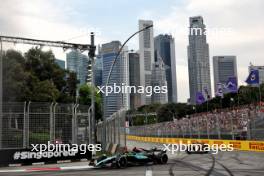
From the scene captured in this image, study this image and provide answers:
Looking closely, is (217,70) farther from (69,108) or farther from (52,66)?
(69,108)

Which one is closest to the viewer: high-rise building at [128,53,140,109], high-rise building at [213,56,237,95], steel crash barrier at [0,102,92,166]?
steel crash barrier at [0,102,92,166]

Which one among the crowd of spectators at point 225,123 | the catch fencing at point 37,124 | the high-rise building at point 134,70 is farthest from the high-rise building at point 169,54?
the catch fencing at point 37,124

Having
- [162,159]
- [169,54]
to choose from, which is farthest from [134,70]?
[169,54]

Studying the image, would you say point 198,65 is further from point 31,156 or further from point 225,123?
point 31,156

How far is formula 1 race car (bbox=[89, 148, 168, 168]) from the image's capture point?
18.9 meters

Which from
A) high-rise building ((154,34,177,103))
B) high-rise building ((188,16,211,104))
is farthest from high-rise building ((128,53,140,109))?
high-rise building ((154,34,177,103))

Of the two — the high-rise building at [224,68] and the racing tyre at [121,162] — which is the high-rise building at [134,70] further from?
the high-rise building at [224,68]

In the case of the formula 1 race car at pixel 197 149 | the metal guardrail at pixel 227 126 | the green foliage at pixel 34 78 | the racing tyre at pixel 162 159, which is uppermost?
the green foliage at pixel 34 78

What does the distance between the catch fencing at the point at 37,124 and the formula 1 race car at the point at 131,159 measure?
133 inches

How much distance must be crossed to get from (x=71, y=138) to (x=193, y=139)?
1785 centimetres

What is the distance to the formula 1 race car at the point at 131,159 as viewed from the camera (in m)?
18.9

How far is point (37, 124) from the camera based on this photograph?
71.8 feet

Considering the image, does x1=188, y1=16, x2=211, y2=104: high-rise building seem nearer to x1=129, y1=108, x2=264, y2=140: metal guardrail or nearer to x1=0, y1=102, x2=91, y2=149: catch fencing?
x1=129, y1=108, x2=264, y2=140: metal guardrail

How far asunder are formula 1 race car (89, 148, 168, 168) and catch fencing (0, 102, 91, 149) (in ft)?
11.1
